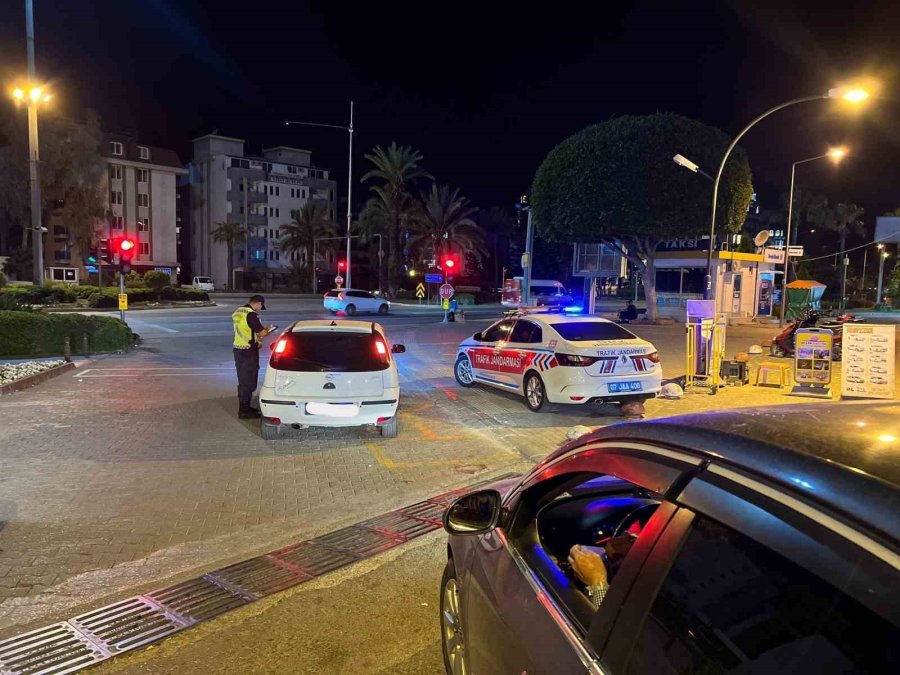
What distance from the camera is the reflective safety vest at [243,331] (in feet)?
30.0

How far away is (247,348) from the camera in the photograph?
9398mm

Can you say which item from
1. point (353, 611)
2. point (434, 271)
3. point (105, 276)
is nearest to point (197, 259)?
point (105, 276)

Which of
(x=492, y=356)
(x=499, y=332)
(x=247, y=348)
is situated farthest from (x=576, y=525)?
(x=499, y=332)

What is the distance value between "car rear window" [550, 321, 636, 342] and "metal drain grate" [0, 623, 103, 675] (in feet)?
24.5

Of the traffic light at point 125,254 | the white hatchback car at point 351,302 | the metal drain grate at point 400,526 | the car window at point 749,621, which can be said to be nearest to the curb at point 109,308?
the traffic light at point 125,254

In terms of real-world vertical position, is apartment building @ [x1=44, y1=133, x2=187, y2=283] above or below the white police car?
above

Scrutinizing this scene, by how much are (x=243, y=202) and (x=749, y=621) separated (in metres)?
84.5

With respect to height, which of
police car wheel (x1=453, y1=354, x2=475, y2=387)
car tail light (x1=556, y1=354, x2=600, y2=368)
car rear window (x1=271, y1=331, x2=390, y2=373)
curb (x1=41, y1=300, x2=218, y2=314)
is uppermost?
car rear window (x1=271, y1=331, x2=390, y2=373)

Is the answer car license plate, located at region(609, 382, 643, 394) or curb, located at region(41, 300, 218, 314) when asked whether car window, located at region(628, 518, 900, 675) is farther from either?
curb, located at region(41, 300, 218, 314)

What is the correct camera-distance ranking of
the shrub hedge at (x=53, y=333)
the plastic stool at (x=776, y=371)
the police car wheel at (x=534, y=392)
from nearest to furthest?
1. the police car wheel at (x=534, y=392)
2. the plastic stool at (x=776, y=371)
3. the shrub hedge at (x=53, y=333)

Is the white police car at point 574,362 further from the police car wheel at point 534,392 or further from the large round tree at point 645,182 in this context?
the large round tree at point 645,182

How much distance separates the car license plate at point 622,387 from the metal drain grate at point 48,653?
749cm

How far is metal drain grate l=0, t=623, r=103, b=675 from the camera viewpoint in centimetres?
348

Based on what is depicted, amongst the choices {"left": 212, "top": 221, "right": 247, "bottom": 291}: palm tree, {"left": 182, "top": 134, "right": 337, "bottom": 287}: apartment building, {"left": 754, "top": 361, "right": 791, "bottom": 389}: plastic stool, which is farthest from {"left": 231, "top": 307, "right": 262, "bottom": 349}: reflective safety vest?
{"left": 182, "top": 134, "right": 337, "bottom": 287}: apartment building
